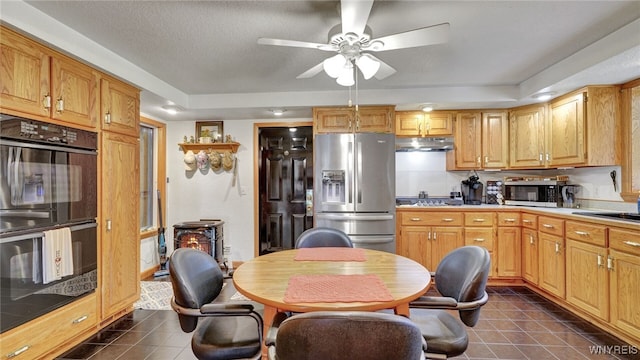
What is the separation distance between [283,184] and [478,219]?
8.36ft

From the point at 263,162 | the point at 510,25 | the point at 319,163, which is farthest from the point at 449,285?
the point at 263,162

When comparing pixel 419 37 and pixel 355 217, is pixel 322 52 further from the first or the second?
pixel 355 217

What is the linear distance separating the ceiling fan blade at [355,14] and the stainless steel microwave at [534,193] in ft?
10.1

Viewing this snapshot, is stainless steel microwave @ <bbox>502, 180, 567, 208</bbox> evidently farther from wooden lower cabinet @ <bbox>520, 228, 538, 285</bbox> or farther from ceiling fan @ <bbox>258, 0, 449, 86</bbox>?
ceiling fan @ <bbox>258, 0, 449, 86</bbox>

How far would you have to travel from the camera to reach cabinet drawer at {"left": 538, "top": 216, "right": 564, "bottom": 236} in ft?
9.65

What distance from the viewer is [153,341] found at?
2.45m

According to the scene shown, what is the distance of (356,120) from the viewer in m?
3.74

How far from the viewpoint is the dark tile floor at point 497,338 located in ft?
7.31

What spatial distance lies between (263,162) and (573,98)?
3.68 m

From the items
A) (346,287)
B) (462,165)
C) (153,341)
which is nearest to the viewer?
Answer: (346,287)

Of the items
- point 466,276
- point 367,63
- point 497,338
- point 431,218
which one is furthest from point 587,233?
point 367,63

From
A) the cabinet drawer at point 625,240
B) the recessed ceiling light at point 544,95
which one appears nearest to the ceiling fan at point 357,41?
the cabinet drawer at point 625,240

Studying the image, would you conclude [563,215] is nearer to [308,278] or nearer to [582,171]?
[582,171]

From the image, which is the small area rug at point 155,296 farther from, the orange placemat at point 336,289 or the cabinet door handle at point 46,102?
the orange placemat at point 336,289
